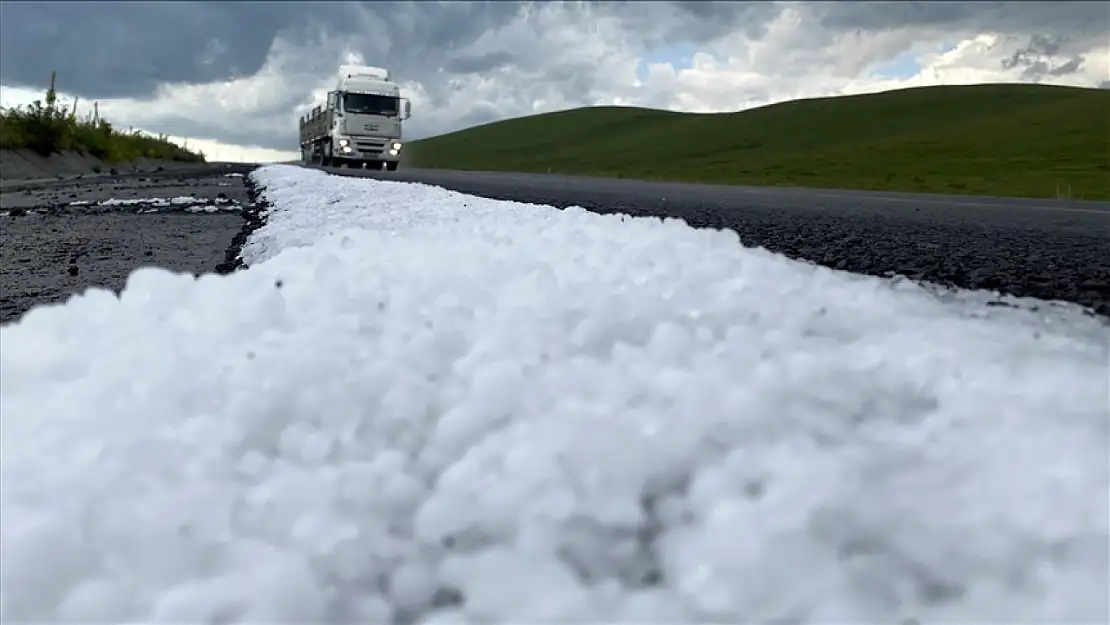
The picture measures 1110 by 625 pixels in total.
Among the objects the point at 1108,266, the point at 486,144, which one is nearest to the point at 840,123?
the point at 486,144

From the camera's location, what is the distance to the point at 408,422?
5.40ft

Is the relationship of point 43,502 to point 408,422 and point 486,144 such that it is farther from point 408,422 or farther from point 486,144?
point 486,144

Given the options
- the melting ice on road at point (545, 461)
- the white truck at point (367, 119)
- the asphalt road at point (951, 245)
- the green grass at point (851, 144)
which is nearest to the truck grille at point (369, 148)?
the white truck at point (367, 119)

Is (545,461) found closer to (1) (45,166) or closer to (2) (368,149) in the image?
(1) (45,166)

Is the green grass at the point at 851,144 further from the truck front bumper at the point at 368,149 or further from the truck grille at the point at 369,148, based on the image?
the truck grille at the point at 369,148

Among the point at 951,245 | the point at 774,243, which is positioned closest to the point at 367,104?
the point at 774,243

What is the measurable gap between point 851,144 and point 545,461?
5366 cm

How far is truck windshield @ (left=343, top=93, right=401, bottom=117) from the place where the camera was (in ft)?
89.9

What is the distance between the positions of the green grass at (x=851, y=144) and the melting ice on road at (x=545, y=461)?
22920 mm

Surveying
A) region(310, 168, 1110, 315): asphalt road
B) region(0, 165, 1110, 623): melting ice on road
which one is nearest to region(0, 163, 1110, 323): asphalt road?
region(310, 168, 1110, 315): asphalt road

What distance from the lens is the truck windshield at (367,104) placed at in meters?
27.4

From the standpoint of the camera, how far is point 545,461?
145cm

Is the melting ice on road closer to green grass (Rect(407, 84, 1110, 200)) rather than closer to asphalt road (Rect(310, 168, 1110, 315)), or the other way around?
asphalt road (Rect(310, 168, 1110, 315))

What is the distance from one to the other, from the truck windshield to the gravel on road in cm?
1789
